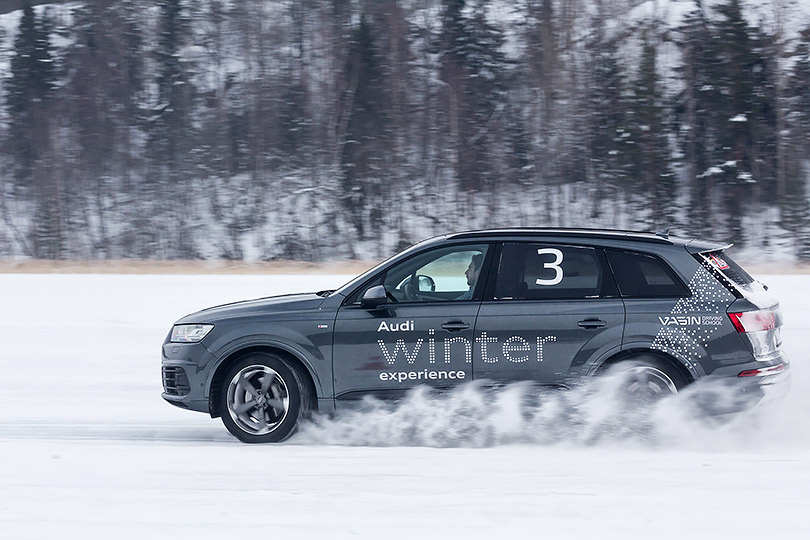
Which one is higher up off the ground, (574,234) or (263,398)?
(574,234)

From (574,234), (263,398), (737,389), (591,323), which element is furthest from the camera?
(263,398)

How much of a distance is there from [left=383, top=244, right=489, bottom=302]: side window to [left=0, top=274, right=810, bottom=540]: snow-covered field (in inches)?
30.9

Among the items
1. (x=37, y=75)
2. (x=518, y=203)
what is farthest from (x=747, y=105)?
(x=37, y=75)

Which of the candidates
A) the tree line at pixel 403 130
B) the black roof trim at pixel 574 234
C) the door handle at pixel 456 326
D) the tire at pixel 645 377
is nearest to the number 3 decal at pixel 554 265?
the black roof trim at pixel 574 234

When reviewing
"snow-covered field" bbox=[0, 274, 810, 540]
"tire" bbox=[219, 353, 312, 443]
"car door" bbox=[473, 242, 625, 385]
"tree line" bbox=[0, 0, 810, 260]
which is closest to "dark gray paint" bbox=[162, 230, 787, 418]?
"car door" bbox=[473, 242, 625, 385]

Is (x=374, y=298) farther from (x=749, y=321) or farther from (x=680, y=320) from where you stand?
(x=749, y=321)

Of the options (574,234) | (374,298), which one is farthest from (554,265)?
(374,298)

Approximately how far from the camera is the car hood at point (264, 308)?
22.1ft

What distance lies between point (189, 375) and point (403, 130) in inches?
1028

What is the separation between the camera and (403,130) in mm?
32219

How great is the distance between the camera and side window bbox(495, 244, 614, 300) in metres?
6.46

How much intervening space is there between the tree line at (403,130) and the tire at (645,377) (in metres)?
23.2

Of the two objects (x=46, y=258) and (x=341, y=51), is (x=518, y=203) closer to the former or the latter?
(x=341, y=51)

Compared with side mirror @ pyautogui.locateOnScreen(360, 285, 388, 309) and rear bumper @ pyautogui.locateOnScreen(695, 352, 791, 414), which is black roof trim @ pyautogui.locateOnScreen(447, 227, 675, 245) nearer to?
side mirror @ pyautogui.locateOnScreen(360, 285, 388, 309)
